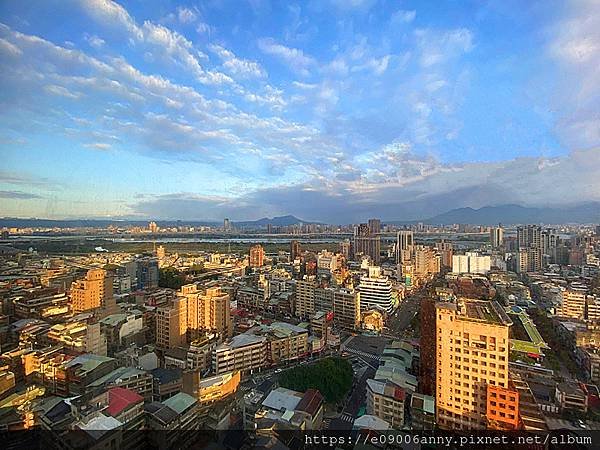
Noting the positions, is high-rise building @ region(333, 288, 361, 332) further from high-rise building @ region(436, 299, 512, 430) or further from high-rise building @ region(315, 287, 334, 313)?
high-rise building @ region(436, 299, 512, 430)

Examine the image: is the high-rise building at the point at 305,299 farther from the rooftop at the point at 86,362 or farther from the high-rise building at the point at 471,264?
the high-rise building at the point at 471,264

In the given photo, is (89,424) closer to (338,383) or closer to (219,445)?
(219,445)

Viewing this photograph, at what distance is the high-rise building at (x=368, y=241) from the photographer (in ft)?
42.4

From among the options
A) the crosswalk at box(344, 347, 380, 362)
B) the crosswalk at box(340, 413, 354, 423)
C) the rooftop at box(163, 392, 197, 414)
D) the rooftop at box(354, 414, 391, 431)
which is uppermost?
the rooftop at box(163, 392, 197, 414)

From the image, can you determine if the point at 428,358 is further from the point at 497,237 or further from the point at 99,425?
the point at 497,237

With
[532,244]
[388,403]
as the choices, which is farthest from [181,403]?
[532,244]

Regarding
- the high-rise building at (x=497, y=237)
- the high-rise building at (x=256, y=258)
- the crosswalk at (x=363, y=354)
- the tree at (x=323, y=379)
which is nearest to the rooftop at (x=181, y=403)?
the tree at (x=323, y=379)

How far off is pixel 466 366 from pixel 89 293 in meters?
6.20

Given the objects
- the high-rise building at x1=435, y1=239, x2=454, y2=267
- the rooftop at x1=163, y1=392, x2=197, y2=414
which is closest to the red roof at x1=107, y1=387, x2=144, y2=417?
the rooftop at x1=163, y1=392, x2=197, y2=414

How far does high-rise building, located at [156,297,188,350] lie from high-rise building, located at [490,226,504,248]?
36.1 feet

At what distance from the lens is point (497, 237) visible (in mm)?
11227

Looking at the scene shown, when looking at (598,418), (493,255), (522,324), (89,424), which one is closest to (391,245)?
(493,255)

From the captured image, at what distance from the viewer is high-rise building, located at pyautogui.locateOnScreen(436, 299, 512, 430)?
7.81ft

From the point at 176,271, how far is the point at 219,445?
730cm
